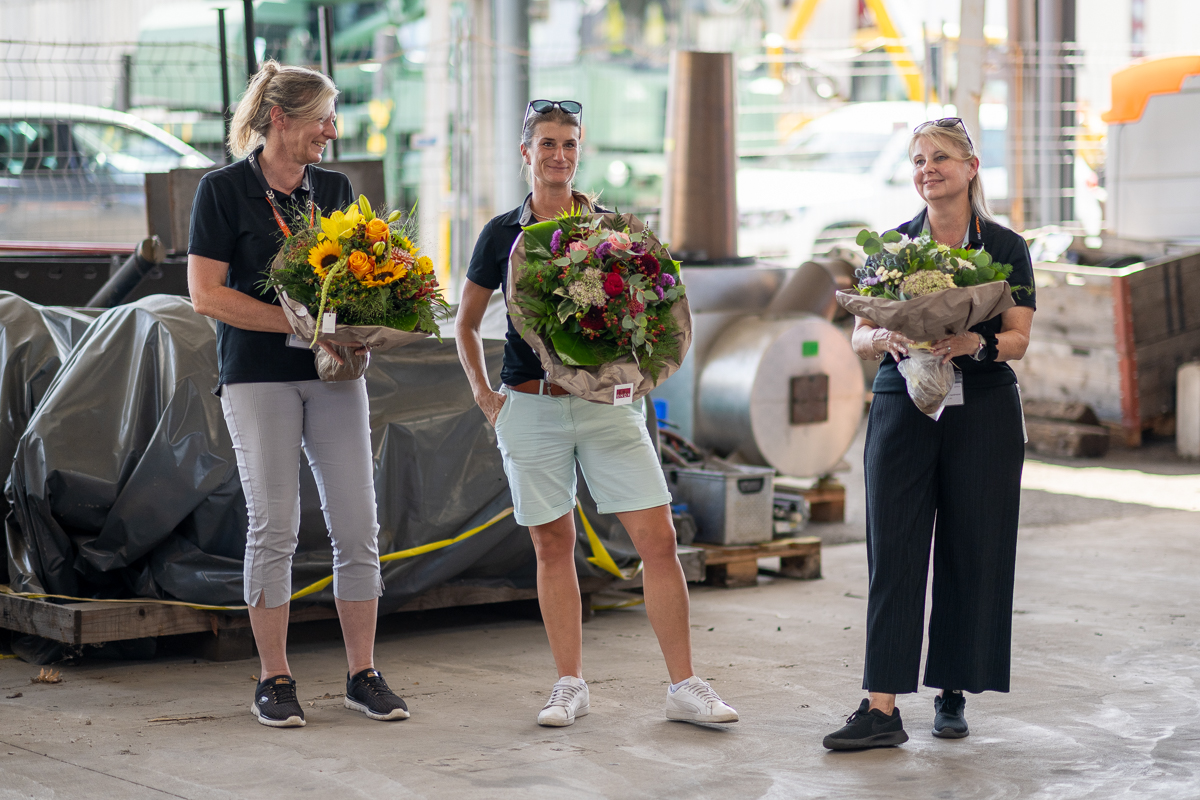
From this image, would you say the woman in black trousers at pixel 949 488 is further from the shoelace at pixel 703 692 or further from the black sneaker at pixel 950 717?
the shoelace at pixel 703 692

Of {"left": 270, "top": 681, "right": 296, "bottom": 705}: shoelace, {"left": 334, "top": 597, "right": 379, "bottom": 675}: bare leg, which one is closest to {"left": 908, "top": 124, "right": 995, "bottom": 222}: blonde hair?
{"left": 334, "top": 597, "right": 379, "bottom": 675}: bare leg

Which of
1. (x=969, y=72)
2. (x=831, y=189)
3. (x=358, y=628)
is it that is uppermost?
(x=969, y=72)

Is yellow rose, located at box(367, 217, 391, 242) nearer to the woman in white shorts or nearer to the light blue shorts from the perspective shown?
the woman in white shorts

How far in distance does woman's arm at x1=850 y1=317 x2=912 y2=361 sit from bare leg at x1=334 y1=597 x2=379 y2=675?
1.60 metres

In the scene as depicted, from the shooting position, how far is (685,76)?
8500mm

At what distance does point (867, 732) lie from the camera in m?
3.78

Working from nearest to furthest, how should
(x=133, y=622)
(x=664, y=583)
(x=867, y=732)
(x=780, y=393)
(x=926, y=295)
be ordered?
(x=926, y=295), (x=867, y=732), (x=664, y=583), (x=133, y=622), (x=780, y=393)

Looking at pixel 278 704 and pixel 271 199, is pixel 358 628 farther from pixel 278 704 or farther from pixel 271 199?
pixel 271 199

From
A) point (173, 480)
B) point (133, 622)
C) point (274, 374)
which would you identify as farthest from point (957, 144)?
point (133, 622)

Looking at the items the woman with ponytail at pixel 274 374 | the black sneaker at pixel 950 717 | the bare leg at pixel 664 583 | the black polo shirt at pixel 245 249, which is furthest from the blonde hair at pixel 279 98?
the black sneaker at pixel 950 717

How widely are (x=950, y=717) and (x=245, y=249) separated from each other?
2.36 m

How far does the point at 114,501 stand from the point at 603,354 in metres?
1.95

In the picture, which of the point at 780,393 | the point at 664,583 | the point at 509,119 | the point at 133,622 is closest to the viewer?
the point at 664,583

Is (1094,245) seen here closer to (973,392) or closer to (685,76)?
(685,76)
